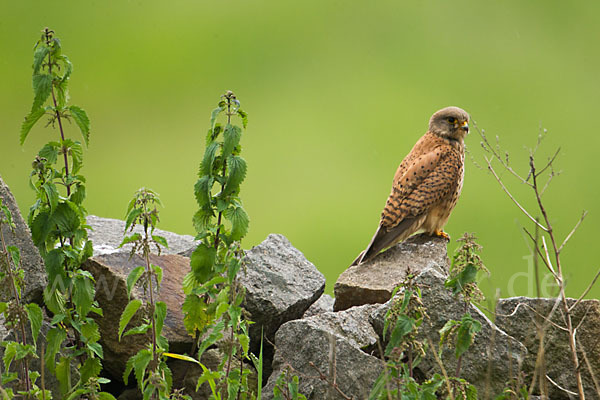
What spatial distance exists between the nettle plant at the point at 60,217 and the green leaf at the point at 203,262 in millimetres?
547

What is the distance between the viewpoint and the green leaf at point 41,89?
3.71 m

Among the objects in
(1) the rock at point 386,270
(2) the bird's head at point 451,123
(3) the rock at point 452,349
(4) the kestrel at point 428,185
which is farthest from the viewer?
(2) the bird's head at point 451,123

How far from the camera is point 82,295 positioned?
12.4 feet

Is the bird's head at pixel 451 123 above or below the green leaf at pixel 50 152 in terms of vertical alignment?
above

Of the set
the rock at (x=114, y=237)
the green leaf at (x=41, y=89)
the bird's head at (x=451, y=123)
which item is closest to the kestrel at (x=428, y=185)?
the bird's head at (x=451, y=123)

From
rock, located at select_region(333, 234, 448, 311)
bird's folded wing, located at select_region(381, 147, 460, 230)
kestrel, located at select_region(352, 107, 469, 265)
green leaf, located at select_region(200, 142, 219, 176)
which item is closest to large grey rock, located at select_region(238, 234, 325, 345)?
rock, located at select_region(333, 234, 448, 311)

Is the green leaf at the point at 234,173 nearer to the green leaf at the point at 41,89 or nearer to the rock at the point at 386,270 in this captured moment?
the green leaf at the point at 41,89

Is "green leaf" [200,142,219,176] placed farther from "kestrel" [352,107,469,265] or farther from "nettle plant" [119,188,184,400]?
"kestrel" [352,107,469,265]

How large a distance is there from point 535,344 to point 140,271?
2.39 meters

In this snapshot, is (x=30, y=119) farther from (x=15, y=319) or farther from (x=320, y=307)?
(x=320, y=307)

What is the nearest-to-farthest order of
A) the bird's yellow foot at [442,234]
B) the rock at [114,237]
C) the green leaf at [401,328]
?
the green leaf at [401,328] → the rock at [114,237] → the bird's yellow foot at [442,234]

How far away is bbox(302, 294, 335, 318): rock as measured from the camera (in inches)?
216

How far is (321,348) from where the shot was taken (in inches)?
163

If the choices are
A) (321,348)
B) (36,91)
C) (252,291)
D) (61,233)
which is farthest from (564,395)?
(36,91)
